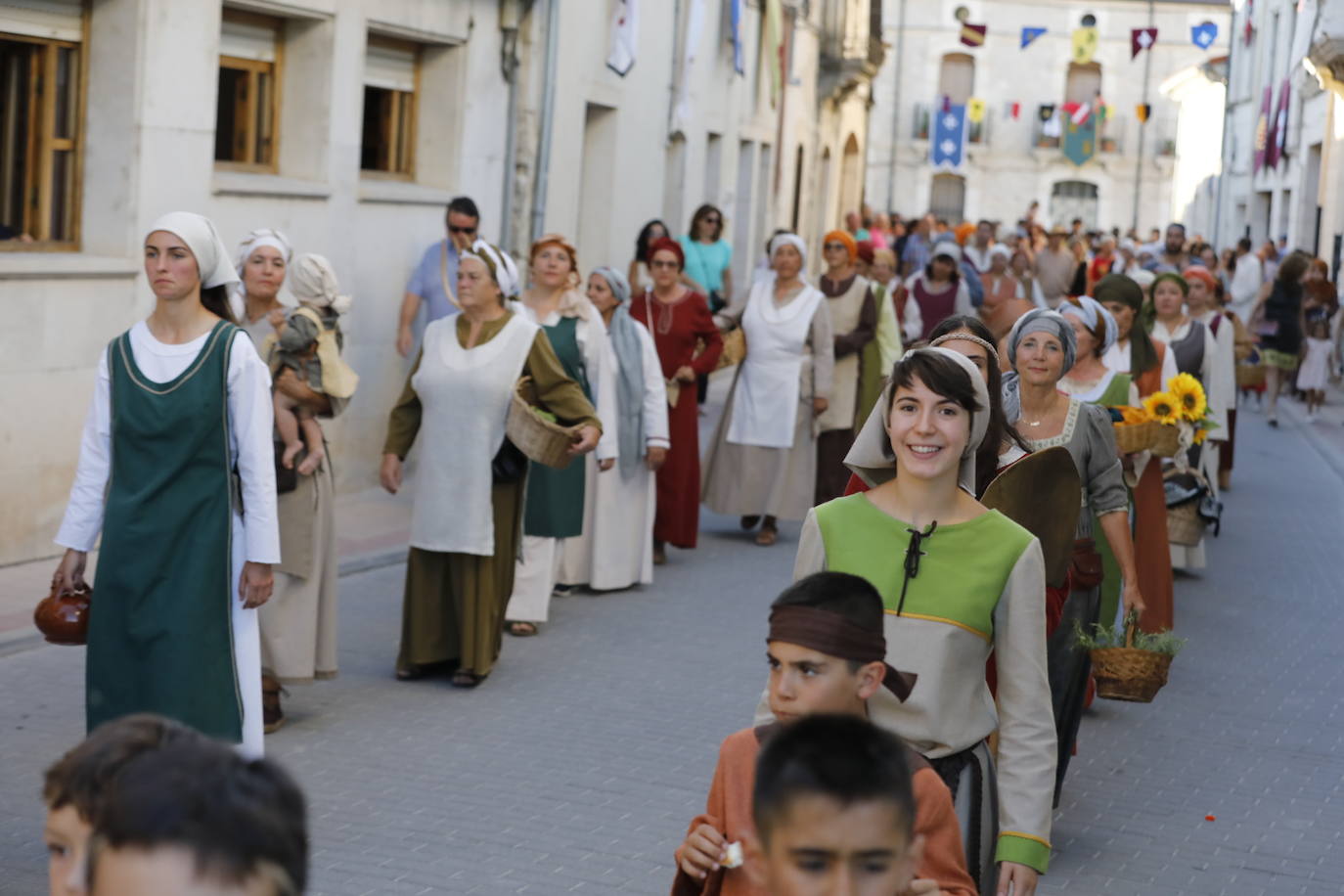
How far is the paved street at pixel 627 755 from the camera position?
6.26m

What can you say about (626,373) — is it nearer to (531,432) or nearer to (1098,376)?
(531,432)

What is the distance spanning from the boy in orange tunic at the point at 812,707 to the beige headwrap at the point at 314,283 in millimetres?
4686

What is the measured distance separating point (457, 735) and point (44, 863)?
2.08 metres

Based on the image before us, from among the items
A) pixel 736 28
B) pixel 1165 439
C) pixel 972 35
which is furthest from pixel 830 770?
pixel 972 35

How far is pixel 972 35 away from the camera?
179 feet

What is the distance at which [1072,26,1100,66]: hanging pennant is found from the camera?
222ft

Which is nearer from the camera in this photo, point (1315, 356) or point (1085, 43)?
point (1315, 356)

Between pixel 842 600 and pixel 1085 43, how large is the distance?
2650 inches

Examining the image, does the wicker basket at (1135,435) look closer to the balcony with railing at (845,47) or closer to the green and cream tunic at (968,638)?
the green and cream tunic at (968,638)

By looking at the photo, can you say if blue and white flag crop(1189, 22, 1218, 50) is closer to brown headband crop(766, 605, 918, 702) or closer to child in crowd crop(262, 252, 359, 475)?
child in crowd crop(262, 252, 359, 475)

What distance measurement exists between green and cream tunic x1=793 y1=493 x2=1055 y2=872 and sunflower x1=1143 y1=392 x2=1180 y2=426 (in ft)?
15.6

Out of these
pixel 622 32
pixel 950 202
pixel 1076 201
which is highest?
pixel 1076 201

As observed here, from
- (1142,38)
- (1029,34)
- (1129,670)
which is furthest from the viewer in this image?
(1029,34)

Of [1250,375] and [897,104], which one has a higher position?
[897,104]
